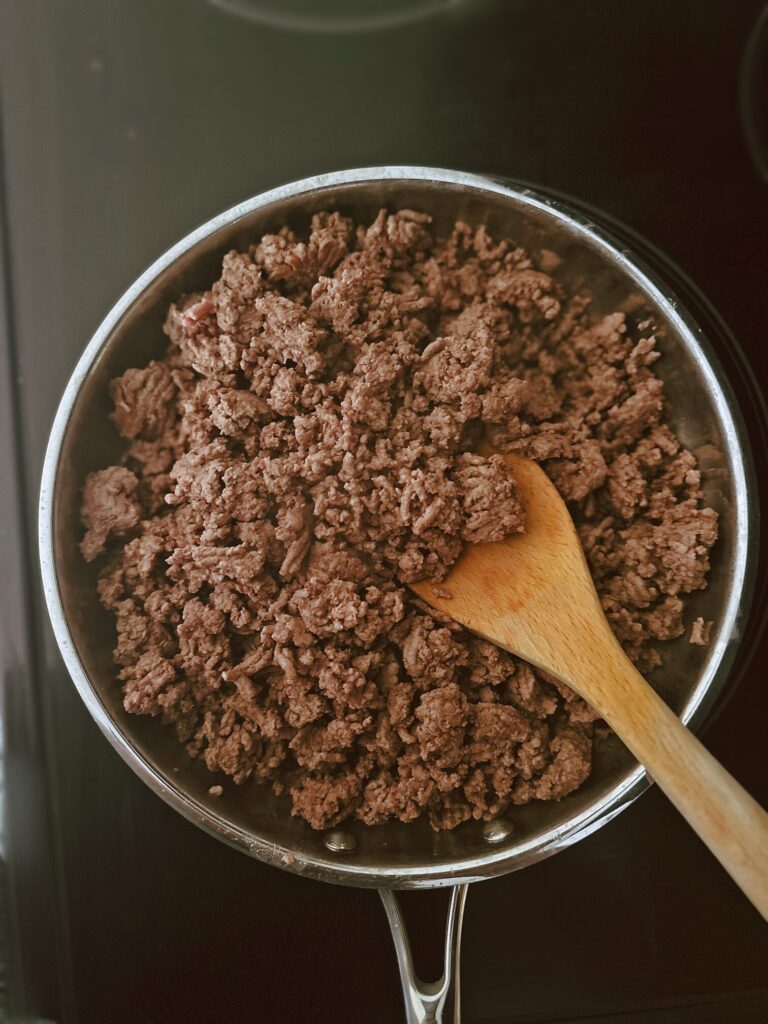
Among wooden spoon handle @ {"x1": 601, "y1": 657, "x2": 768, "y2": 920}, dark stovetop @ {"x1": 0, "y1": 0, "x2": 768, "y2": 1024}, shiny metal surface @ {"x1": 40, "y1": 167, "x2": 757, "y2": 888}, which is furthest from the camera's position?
dark stovetop @ {"x1": 0, "y1": 0, "x2": 768, "y2": 1024}

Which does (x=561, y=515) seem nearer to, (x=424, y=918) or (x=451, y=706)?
(x=451, y=706)

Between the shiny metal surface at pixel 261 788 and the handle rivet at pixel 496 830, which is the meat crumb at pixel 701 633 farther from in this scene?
the handle rivet at pixel 496 830

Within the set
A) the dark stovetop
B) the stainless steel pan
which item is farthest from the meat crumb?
the dark stovetop

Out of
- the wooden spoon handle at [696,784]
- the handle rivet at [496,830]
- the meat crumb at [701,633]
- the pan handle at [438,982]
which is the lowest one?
the pan handle at [438,982]

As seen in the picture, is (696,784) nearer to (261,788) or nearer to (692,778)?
(692,778)

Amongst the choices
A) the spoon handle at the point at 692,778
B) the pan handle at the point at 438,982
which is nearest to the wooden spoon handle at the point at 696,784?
the spoon handle at the point at 692,778

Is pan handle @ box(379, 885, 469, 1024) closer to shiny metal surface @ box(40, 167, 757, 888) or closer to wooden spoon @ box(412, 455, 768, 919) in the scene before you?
shiny metal surface @ box(40, 167, 757, 888)

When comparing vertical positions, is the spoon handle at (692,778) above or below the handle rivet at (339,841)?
above

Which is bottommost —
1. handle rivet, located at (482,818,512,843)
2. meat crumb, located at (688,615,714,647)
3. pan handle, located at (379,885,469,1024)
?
pan handle, located at (379,885,469,1024)
